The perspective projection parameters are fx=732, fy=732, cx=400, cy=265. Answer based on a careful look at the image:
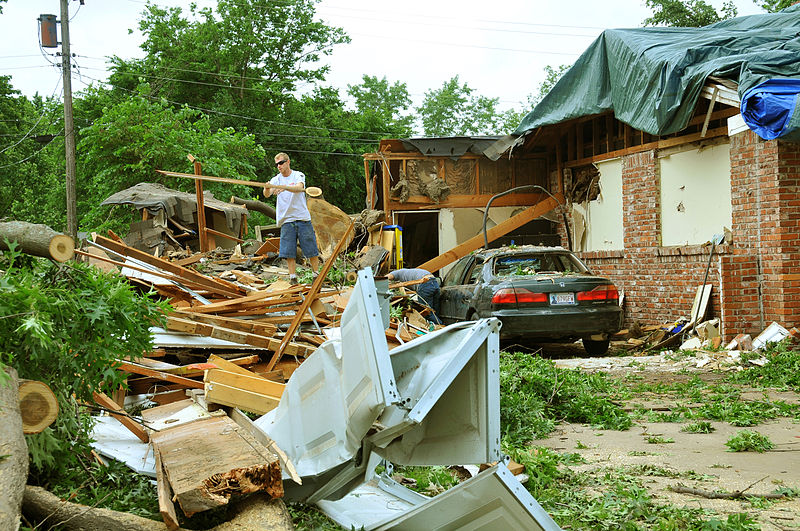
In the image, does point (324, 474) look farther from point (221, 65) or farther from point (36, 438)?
point (221, 65)

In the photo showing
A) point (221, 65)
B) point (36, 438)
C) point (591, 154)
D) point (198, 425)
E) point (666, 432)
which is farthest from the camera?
point (221, 65)

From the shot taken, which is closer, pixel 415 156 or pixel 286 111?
pixel 415 156

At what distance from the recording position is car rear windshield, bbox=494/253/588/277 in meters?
11.2

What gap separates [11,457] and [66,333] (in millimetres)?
988

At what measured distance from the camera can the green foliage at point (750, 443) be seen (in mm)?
5492

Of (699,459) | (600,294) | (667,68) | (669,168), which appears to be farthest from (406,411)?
(669,168)

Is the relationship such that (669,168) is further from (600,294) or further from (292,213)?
(292,213)

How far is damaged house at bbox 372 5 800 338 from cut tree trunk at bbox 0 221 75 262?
28.7 feet

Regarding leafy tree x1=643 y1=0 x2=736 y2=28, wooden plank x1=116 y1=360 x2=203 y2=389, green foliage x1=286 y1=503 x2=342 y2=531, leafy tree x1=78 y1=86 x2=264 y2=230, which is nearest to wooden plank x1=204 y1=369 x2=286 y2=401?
wooden plank x1=116 y1=360 x2=203 y2=389

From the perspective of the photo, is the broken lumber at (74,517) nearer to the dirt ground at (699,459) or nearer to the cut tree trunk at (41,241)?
the cut tree trunk at (41,241)

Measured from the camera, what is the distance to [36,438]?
12.6 ft

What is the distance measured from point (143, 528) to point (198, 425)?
1.45 meters

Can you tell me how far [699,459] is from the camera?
529cm

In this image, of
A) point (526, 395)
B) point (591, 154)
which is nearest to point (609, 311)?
point (526, 395)
